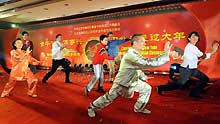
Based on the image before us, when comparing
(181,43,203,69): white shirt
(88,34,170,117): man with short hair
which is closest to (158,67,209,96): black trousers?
(181,43,203,69): white shirt

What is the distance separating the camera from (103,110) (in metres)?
3.18

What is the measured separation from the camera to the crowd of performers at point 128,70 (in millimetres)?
2750

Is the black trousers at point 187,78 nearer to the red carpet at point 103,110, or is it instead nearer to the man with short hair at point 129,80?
the red carpet at point 103,110

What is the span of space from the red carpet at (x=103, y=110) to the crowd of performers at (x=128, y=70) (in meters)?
0.16

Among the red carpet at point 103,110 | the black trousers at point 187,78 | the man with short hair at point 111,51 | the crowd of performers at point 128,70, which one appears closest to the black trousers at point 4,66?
the crowd of performers at point 128,70

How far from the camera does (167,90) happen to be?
13.5 feet

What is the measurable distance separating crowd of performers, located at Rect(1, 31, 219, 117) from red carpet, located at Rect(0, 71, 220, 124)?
0.16m

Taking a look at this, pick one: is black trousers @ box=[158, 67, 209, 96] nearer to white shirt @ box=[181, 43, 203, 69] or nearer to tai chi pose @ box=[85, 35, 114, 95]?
white shirt @ box=[181, 43, 203, 69]

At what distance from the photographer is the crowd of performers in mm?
2750

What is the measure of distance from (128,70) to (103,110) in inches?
30.9

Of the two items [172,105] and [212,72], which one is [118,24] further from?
[172,105]

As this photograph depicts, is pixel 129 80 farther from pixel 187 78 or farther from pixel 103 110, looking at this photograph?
pixel 187 78

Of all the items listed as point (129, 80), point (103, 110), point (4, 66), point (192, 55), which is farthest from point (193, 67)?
point (4, 66)

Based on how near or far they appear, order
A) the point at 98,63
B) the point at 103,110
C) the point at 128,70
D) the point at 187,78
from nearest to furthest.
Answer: the point at 128,70 < the point at 103,110 < the point at 187,78 < the point at 98,63
